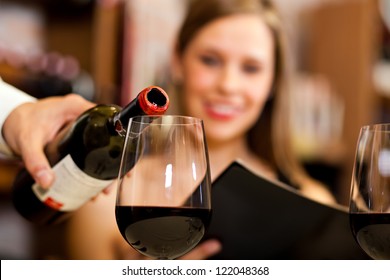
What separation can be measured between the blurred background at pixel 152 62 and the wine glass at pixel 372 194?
144cm

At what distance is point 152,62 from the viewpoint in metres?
2.72

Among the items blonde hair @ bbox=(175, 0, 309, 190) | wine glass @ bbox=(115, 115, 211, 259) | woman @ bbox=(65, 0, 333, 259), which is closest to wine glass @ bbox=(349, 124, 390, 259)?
wine glass @ bbox=(115, 115, 211, 259)

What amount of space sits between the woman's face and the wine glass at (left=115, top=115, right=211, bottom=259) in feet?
3.18

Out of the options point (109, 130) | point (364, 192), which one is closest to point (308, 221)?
point (364, 192)

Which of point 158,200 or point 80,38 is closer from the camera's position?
point 158,200

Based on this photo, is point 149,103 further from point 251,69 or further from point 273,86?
point 273,86

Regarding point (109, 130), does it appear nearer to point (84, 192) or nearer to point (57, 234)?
point (84, 192)

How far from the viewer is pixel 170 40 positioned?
281 cm

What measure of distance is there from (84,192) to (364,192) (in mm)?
362

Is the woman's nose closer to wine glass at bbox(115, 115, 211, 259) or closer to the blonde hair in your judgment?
the blonde hair

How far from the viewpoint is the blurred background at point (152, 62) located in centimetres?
248

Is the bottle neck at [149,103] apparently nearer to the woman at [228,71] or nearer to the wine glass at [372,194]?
the wine glass at [372,194]

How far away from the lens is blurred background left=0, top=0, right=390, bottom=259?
2.48 metres
